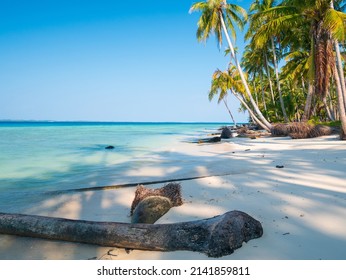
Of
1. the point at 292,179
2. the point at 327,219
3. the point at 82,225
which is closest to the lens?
the point at 82,225

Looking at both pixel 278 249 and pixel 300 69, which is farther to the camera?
pixel 300 69

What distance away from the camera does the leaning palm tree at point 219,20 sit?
19.9 meters

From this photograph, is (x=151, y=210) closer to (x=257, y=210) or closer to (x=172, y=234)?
(x=172, y=234)

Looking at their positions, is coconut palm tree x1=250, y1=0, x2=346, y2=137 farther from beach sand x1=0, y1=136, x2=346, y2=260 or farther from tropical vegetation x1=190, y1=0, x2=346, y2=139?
beach sand x1=0, y1=136, x2=346, y2=260

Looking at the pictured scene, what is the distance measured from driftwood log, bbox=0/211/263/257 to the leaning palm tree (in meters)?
18.0

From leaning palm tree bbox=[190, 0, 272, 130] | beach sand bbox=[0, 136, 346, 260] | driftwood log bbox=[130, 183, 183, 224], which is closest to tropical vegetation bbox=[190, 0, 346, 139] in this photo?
leaning palm tree bbox=[190, 0, 272, 130]

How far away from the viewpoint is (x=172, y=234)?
9.53 feet

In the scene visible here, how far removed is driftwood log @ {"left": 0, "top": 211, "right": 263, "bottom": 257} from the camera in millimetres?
2787

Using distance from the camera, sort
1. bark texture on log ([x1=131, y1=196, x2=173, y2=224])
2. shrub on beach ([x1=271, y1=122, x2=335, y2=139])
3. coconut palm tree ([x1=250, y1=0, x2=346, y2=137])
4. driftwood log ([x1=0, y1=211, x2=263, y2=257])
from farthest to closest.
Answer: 1. shrub on beach ([x1=271, y1=122, x2=335, y2=139])
2. coconut palm tree ([x1=250, y1=0, x2=346, y2=137])
3. bark texture on log ([x1=131, y1=196, x2=173, y2=224])
4. driftwood log ([x1=0, y1=211, x2=263, y2=257])

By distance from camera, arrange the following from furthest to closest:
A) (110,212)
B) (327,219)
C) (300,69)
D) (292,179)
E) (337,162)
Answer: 1. (300,69)
2. (337,162)
3. (292,179)
4. (110,212)
5. (327,219)

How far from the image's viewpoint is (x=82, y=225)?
3.19 metres

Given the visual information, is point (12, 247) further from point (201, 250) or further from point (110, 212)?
point (201, 250)
